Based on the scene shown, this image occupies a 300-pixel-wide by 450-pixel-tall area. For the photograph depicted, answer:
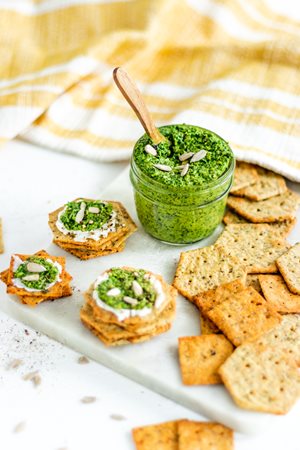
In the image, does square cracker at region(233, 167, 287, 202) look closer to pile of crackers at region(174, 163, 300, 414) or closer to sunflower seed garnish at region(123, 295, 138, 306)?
pile of crackers at region(174, 163, 300, 414)

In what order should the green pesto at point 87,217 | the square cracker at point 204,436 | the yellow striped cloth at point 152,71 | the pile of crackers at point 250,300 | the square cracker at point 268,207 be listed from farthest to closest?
the yellow striped cloth at point 152,71 < the square cracker at point 268,207 < the green pesto at point 87,217 < the pile of crackers at point 250,300 < the square cracker at point 204,436

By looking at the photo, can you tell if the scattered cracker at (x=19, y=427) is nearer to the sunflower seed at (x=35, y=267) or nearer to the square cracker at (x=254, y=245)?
the sunflower seed at (x=35, y=267)

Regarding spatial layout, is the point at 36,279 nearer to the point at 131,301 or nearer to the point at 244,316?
the point at 131,301

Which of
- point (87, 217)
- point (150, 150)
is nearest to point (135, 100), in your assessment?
point (150, 150)

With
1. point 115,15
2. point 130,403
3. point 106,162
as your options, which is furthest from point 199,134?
point 115,15

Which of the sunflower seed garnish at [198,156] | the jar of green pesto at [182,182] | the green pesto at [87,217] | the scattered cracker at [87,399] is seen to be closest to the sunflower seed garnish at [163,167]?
the jar of green pesto at [182,182]

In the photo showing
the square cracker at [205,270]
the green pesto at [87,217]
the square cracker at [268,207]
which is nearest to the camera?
the square cracker at [205,270]
